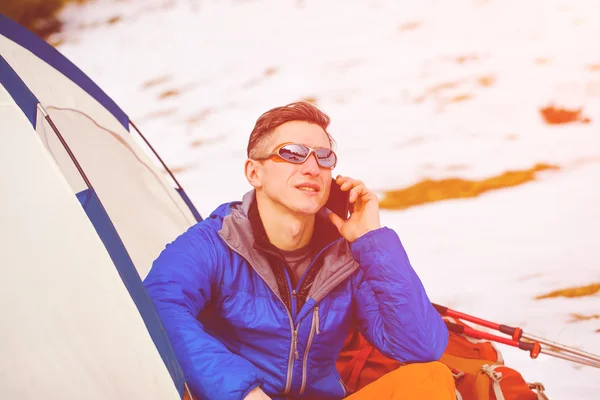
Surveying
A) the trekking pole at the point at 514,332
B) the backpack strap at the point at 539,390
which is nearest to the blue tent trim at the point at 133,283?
the backpack strap at the point at 539,390

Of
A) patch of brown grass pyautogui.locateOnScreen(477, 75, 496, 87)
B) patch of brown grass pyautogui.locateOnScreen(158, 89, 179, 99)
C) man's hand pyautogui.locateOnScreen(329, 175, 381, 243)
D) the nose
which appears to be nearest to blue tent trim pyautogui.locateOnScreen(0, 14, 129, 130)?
patch of brown grass pyautogui.locateOnScreen(158, 89, 179, 99)

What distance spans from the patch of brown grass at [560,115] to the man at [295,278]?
1905 mm

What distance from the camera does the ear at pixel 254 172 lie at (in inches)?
52.4

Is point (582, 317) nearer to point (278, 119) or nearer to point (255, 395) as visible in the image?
point (278, 119)

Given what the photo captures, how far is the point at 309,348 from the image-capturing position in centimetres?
122

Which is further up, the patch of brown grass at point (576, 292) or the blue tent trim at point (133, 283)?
the blue tent trim at point (133, 283)

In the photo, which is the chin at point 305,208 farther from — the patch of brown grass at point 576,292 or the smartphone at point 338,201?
the patch of brown grass at point 576,292

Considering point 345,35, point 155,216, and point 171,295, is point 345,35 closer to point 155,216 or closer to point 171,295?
point 155,216

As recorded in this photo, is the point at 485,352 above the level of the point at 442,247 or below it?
below

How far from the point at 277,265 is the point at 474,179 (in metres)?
1.87

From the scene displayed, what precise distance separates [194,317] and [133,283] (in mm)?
157

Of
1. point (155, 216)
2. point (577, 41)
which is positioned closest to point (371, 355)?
point (155, 216)

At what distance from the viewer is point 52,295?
1.10 meters

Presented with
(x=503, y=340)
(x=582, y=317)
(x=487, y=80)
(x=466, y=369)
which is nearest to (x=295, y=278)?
(x=466, y=369)
